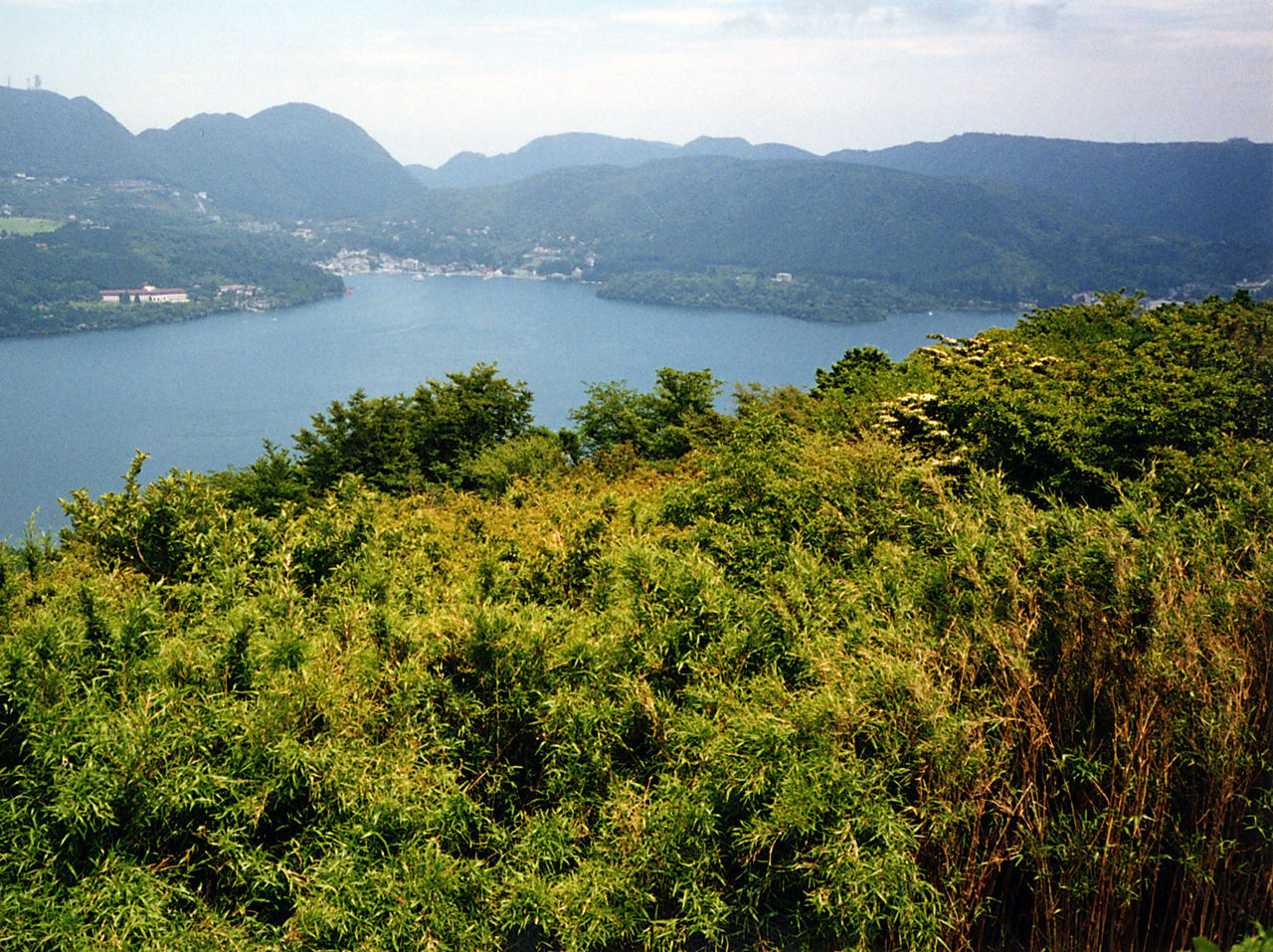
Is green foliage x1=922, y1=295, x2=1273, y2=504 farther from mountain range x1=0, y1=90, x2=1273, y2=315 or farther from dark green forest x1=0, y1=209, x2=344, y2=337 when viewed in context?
dark green forest x1=0, y1=209, x2=344, y2=337

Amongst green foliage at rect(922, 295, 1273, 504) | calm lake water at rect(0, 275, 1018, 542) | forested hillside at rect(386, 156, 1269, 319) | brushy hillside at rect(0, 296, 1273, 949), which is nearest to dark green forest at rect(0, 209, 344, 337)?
calm lake water at rect(0, 275, 1018, 542)

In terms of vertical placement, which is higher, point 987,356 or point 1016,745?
point 987,356

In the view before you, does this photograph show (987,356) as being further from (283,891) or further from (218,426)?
(218,426)

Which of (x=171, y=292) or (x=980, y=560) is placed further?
(x=171, y=292)

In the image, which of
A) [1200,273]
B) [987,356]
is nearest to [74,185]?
[1200,273]

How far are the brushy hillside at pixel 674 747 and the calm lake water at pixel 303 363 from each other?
3810 cm

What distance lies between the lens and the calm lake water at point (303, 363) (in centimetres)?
5769

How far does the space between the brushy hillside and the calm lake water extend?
125 feet

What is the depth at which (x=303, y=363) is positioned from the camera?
7988 centimetres

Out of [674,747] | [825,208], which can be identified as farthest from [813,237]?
[674,747]

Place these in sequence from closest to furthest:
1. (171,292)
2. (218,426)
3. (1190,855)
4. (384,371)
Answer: (1190,855) < (218,426) < (384,371) < (171,292)

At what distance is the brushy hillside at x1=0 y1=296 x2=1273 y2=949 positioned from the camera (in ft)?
16.1

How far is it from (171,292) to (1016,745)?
112535mm

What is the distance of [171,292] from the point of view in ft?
331
